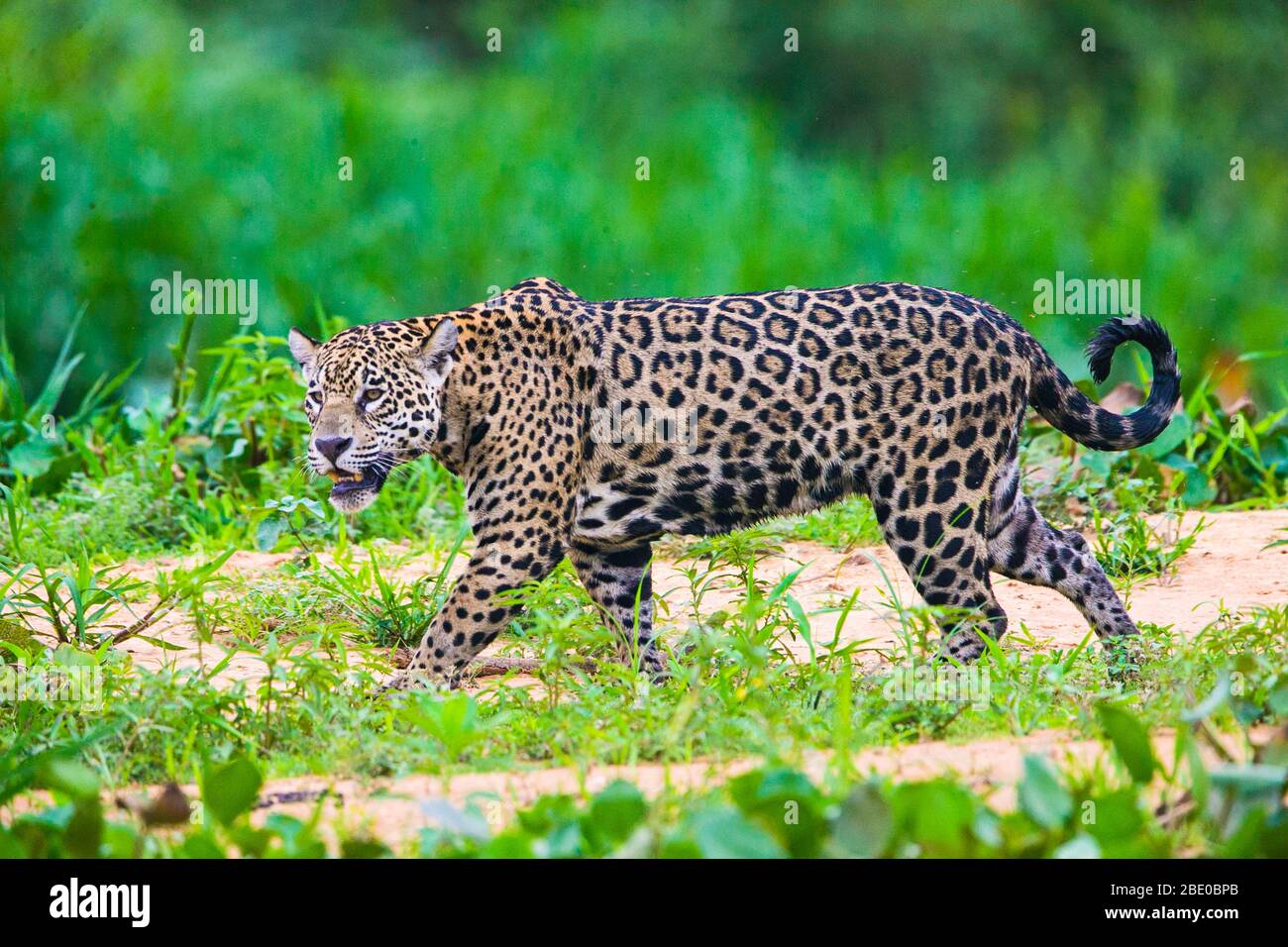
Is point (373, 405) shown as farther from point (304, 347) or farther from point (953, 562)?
point (953, 562)

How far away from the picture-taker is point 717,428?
6105mm

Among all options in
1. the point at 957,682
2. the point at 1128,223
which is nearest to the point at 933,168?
the point at 1128,223

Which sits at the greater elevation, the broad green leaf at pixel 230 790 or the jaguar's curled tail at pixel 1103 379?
the jaguar's curled tail at pixel 1103 379

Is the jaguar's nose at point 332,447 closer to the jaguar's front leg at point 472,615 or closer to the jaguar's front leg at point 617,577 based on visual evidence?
the jaguar's front leg at point 472,615

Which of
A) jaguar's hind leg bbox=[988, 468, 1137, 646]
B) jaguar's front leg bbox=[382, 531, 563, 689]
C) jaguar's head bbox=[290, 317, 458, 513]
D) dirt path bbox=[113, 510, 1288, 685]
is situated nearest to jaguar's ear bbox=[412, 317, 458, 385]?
jaguar's head bbox=[290, 317, 458, 513]

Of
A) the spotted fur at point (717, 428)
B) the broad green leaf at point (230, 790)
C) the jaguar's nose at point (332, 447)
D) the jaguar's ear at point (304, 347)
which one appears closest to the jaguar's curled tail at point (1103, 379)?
the spotted fur at point (717, 428)

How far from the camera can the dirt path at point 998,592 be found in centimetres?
642

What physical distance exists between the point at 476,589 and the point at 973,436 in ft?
6.16

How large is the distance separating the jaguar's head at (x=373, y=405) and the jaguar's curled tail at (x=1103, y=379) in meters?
2.25

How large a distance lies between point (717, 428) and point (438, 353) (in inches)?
41.9

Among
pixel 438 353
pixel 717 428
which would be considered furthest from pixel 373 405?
pixel 717 428

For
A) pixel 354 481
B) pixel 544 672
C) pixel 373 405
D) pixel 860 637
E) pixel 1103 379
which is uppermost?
pixel 1103 379
